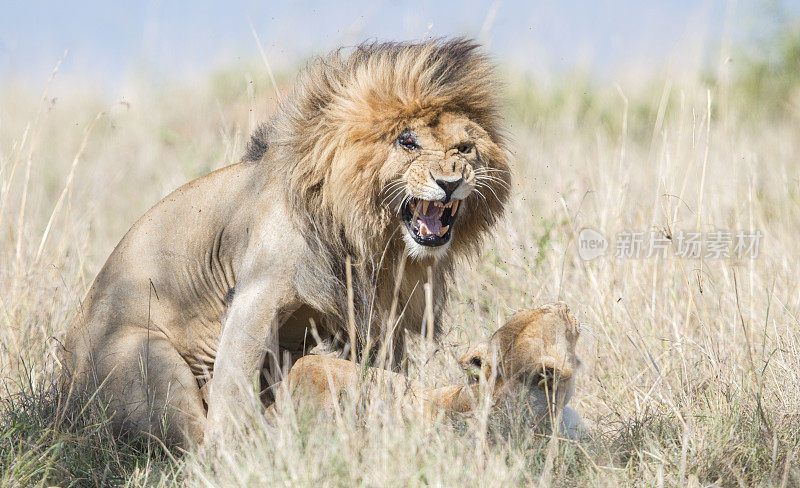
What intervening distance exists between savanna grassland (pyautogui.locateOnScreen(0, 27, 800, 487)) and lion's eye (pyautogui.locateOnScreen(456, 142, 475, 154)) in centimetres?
36

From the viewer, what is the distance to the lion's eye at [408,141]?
3748 mm

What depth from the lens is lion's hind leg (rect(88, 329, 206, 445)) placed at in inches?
150

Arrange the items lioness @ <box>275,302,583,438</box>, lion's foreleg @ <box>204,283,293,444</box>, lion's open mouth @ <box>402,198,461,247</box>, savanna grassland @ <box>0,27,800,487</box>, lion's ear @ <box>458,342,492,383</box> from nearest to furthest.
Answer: savanna grassland @ <box>0,27,800,487</box>
lioness @ <box>275,302,583,438</box>
lion's ear @ <box>458,342,492,383</box>
lion's foreleg @ <box>204,283,293,444</box>
lion's open mouth @ <box>402,198,461,247</box>

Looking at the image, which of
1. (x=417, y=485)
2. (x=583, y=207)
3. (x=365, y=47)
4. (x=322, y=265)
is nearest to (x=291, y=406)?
(x=417, y=485)

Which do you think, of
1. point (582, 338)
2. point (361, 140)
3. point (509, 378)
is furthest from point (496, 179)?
point (582, 338)

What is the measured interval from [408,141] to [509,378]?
41.9 inches

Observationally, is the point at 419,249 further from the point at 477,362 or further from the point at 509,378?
the point at 509,378

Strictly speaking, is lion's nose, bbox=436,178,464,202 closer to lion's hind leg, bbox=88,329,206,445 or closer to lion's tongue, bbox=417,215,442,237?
lion's tongue, bbox=417,215,442,237

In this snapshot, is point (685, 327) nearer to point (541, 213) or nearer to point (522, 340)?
point (522, 340)

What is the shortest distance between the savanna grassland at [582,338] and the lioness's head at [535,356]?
17cm

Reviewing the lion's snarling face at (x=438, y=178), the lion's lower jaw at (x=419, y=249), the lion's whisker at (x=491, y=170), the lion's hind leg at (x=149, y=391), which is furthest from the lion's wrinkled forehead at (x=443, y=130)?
the lion's hind leg at (x=149, y=391)

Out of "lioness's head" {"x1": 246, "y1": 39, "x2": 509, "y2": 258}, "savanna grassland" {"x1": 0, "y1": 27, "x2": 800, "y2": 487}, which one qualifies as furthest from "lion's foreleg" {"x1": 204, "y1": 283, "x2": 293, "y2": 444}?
"lioness's head" {"x1": 246, "y1": 39, "x2": 509, "y2": 258}

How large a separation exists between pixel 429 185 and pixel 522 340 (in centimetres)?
73

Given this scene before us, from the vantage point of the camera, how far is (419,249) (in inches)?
152
